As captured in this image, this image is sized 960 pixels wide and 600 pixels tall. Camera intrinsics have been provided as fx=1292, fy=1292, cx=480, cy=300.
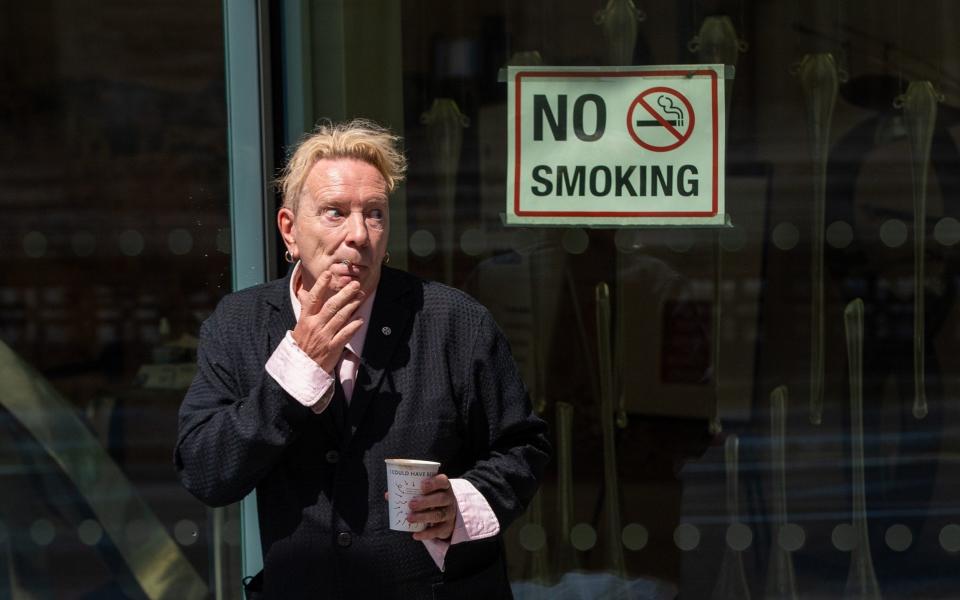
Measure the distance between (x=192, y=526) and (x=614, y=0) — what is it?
1964 millimetres

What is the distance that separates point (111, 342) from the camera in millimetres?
3848

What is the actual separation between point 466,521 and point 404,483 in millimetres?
181

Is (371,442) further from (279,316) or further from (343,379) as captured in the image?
(279,316)

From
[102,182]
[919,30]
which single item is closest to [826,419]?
[919,30]

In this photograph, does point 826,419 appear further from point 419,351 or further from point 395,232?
point 419,351

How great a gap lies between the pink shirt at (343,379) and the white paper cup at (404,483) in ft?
0.36

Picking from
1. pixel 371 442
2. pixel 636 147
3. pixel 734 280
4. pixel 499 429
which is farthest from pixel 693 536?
pixel 371 442

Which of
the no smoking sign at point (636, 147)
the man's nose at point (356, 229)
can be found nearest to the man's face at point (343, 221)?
the man's nose at point (356, 229)

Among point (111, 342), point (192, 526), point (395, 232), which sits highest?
point (395, 232)

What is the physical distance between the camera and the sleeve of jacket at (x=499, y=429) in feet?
7.84

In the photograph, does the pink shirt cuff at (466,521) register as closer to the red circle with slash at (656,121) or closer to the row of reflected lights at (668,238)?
the row of reflected lights at (668,238)

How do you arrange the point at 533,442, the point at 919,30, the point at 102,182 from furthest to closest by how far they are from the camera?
the point at 102,182, the point at 919,30, the point at 533,442

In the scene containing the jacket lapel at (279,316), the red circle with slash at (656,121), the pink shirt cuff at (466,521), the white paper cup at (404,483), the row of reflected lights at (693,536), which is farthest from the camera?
the row of reflected lights at (693,536)

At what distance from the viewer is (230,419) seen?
7.39 ft
